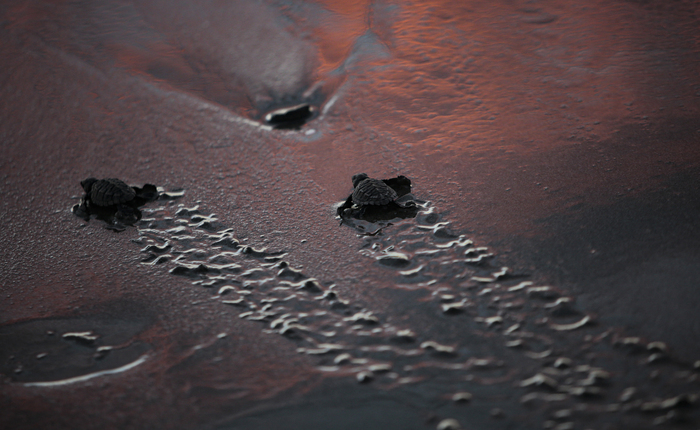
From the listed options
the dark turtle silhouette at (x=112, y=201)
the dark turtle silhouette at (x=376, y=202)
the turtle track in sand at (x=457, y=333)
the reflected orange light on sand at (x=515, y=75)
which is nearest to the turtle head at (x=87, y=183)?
the dark turtle silhouette at (x=112, y=201)

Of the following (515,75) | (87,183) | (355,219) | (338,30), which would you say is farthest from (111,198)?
(515,75)

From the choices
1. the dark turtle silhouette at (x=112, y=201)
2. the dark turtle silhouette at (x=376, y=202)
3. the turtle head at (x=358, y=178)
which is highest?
the turtle head at (x=358, y=178)

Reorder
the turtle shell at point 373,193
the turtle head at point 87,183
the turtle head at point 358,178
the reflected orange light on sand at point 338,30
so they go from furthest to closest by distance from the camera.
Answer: the reflected orange light on sand at point 338,30, the turtle head at point 87,183, the turtle head at point 358,178, the turtle shell at point 373,193

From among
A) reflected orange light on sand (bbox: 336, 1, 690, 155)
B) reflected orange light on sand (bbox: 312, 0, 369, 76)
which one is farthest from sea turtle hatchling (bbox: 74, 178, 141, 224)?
reflected orange light on sand (bbox: 312, 0, 369, 76)

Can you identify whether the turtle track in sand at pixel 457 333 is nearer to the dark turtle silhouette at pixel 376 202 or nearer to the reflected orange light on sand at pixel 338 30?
the dark turtle silhouette at pixel 376 202

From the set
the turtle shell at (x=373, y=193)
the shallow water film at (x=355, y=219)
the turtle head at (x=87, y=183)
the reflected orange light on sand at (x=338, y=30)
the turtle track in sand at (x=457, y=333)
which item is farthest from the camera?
the reflected orange light on sand at (x=338, y=30)

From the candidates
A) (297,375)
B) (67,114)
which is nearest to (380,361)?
(297,375)

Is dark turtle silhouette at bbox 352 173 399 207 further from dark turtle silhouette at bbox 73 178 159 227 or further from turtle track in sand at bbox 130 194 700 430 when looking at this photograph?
dark turtle silhouette at bbox 73 178 159 227
